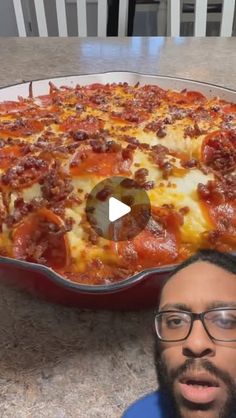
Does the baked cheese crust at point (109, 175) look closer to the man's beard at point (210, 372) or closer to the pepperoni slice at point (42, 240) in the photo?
the pepperoni slice at point (42, 240)

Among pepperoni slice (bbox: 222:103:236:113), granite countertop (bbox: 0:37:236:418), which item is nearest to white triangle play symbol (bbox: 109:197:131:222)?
granite countertop (bbox: 0:37:236:418)

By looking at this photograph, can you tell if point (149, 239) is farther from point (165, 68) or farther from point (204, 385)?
point (165, 68)

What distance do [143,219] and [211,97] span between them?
1.34 feet

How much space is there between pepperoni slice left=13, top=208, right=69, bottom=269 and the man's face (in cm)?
21

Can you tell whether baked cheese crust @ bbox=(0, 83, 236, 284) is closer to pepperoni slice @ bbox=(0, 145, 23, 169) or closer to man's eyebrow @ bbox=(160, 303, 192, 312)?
pepperoni slice @ bbox=(0, 145, 23, 169)

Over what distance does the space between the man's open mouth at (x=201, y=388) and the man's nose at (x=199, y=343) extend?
0.04 ft

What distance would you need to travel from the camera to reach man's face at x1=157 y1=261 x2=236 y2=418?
0.94 feet

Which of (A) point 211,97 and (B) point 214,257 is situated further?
(A) point 211,97

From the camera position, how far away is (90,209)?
1.81ft

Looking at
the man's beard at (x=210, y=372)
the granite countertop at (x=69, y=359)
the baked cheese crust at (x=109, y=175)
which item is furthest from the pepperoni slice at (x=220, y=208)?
A: the man's beard at (x=210, y=372)

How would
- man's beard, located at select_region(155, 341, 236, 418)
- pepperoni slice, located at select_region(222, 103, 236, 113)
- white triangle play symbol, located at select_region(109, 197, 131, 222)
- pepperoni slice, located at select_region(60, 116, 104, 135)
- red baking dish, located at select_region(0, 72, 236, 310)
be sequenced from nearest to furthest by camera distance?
man's beard, located at select_region(155, 341, 236, 418), red baking dish, located at select_region(0, 72, 236, 310), white triangle play symbol, located at select_region(109, 197, 131, 222), pepperoni slice, located at select_region(60, 116, 104, 135), pepperoni slice, located at select_region(222, 103, 236, 113)

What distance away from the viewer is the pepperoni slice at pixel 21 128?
0.70 m

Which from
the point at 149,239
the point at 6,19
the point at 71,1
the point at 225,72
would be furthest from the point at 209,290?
the point at 6,19
